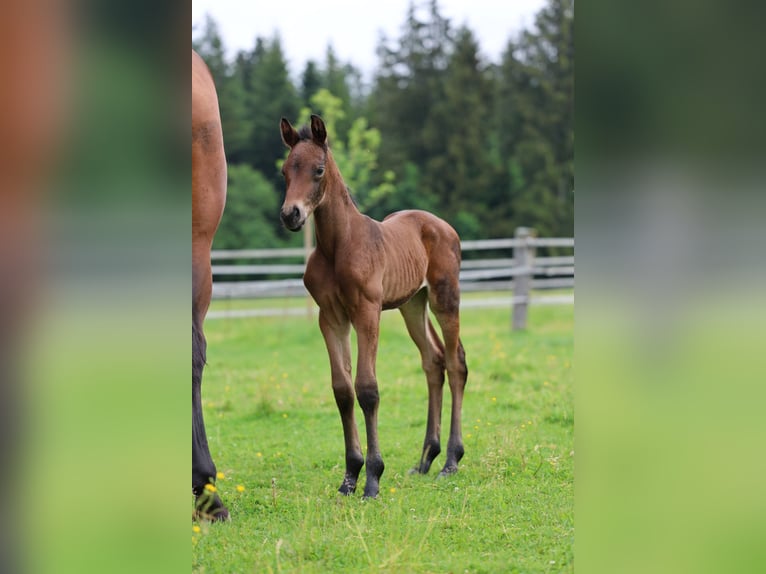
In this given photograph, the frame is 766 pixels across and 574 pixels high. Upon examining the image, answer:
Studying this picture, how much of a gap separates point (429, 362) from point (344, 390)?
955mm

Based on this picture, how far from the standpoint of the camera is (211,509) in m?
3.79

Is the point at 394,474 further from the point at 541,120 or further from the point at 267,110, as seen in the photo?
the point at 541,120

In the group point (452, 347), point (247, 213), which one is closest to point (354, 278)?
point (452, 347)

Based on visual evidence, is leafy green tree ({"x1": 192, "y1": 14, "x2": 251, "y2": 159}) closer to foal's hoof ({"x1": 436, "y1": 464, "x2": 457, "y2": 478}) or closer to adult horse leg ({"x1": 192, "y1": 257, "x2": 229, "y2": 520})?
foal's hoof ({"x1": 436, "y1": 464, "x2": 457, "y2": 478})

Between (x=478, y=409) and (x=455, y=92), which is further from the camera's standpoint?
(x=455, y=92)

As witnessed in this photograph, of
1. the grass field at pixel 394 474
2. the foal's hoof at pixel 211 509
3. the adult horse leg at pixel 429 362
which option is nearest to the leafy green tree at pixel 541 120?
the grass field at pixel 394 474

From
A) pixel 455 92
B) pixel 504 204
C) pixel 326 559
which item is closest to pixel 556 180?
pixel 504 204

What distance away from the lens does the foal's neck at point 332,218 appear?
15.2ft
